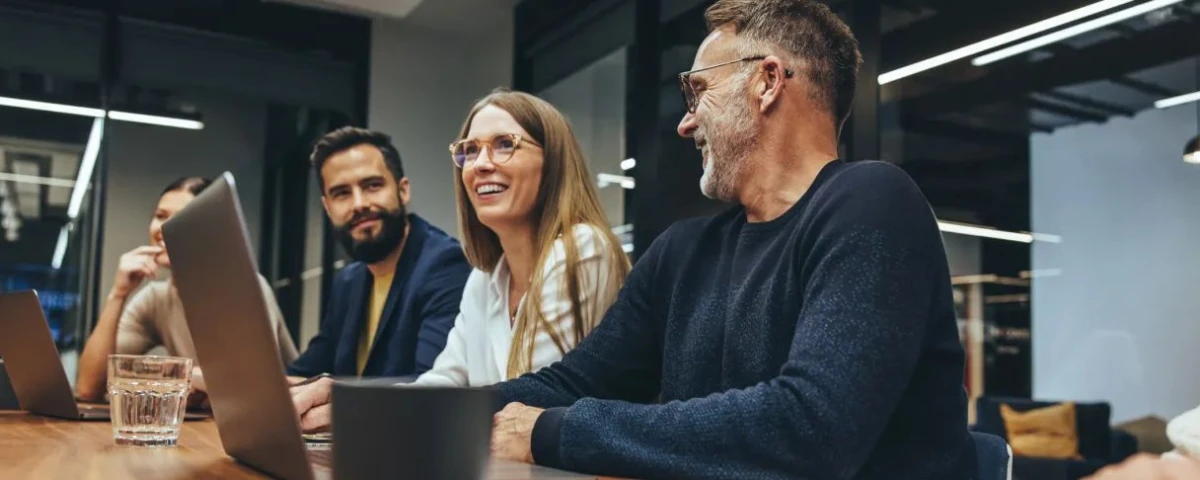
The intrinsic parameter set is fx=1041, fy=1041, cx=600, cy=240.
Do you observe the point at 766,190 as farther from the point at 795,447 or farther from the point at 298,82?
the point at 298,82

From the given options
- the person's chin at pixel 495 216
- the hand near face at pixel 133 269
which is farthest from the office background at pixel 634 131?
the hand near face at pixel 133 269

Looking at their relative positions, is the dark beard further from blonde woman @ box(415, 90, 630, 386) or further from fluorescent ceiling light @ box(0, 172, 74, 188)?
fluorescent ceiling light @ box(0, 172, 74, 188)

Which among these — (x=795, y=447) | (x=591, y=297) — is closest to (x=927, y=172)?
(x=591, y=297)

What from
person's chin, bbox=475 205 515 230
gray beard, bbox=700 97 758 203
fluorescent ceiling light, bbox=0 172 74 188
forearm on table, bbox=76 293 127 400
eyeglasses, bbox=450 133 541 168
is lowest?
forearm on table, bbox=76 293 127 400

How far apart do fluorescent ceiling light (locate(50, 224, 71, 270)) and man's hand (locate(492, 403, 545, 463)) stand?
4860 millimetres

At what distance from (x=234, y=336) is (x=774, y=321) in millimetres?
621

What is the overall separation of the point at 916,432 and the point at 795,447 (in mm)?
222

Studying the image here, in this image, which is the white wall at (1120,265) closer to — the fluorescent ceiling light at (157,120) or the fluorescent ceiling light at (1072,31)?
the fluorescent ceiling light at (1072,31)

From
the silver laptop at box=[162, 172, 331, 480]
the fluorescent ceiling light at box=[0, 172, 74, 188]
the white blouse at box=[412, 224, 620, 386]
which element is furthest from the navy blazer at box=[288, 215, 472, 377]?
the fluorescent ceiling light at box=[0, 172, 74, 188]

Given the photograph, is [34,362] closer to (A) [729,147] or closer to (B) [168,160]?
(A) [729,147]

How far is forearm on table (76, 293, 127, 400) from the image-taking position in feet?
7.84

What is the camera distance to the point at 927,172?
4.13 m

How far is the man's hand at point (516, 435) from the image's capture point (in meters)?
1.04

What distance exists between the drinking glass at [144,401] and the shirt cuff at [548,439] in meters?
0.43
